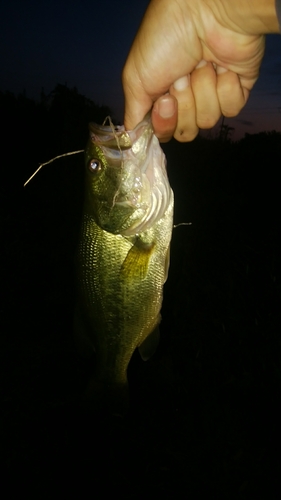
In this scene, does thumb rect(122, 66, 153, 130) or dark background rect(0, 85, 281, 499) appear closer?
thumb rect(122, 66, 153, 130)

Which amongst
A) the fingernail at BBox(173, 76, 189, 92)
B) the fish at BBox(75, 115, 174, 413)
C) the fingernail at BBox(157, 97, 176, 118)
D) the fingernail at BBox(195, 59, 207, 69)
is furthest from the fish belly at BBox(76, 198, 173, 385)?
the fingernail at BBox(195, 59, 207, 69)

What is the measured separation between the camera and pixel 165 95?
1541mm

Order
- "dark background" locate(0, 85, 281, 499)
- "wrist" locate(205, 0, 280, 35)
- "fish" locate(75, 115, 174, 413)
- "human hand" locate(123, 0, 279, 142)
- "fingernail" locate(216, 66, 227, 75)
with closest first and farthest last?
"wrist" locate(205, 0, 280, 35)
"human hand" locate(123, 0, 279, 142)
"fish" locate(75, 115, 174, 413)
"fingernail" locate(216, 66, 227, 75)
"dark background" locate(0, 85, 281, 499)

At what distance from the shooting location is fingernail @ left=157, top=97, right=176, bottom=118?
1.51m

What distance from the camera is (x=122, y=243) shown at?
1.64 metres

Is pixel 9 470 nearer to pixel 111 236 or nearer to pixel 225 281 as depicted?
pixel 111 236

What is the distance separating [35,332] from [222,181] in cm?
672

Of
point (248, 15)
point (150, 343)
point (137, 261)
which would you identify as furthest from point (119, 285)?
point (248, 15)

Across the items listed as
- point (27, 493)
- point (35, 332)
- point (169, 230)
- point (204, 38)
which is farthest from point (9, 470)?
point (204, 38)

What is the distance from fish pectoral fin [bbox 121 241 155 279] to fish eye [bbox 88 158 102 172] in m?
0.37

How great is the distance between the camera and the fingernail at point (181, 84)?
1.63 m

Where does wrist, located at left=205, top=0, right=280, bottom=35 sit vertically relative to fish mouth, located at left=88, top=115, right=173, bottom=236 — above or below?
above

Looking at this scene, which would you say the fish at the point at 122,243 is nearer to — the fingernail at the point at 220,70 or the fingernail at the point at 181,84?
the fingernail at the point at 181,84

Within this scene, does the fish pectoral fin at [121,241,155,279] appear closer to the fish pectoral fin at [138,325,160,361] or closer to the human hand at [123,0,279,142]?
the fish pectoral fin at [138,325,160,361]
